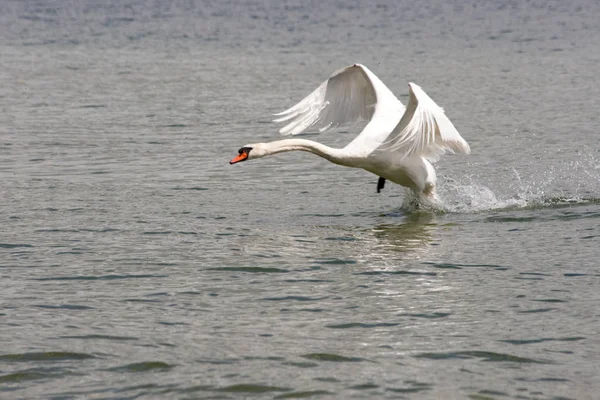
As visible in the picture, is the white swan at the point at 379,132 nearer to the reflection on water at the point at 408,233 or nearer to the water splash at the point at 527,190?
the reflection on water at the point at 408,233

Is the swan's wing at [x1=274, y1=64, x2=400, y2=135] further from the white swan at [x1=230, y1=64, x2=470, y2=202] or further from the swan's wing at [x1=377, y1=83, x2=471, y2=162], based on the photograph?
the swan's wing at [x1=377, y1=83, x2=471, y2=162]

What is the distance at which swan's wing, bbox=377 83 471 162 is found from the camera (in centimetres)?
1050

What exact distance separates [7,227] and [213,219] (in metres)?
2.02

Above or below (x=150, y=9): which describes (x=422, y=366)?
below

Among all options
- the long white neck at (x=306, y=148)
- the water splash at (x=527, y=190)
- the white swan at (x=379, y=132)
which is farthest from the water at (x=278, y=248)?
the long white neck at (x=306, y=148)

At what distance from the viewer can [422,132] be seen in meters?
10.7

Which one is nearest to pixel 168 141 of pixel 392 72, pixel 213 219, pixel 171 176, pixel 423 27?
pixel 171 176

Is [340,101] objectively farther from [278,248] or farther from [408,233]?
[278,248]

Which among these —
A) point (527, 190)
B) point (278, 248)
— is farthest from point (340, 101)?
point (278, 248)

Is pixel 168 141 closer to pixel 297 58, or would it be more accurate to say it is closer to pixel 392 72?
pixel 392 72

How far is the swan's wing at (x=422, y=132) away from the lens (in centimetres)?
1050

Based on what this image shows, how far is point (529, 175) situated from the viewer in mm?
13453

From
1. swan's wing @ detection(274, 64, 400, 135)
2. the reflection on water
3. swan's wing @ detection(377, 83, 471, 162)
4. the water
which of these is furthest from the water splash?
swan's wing @ detection(274, 64, 400, 135)

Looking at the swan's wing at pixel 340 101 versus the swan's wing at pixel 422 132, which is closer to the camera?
the swan's wing at pixel 422 132
